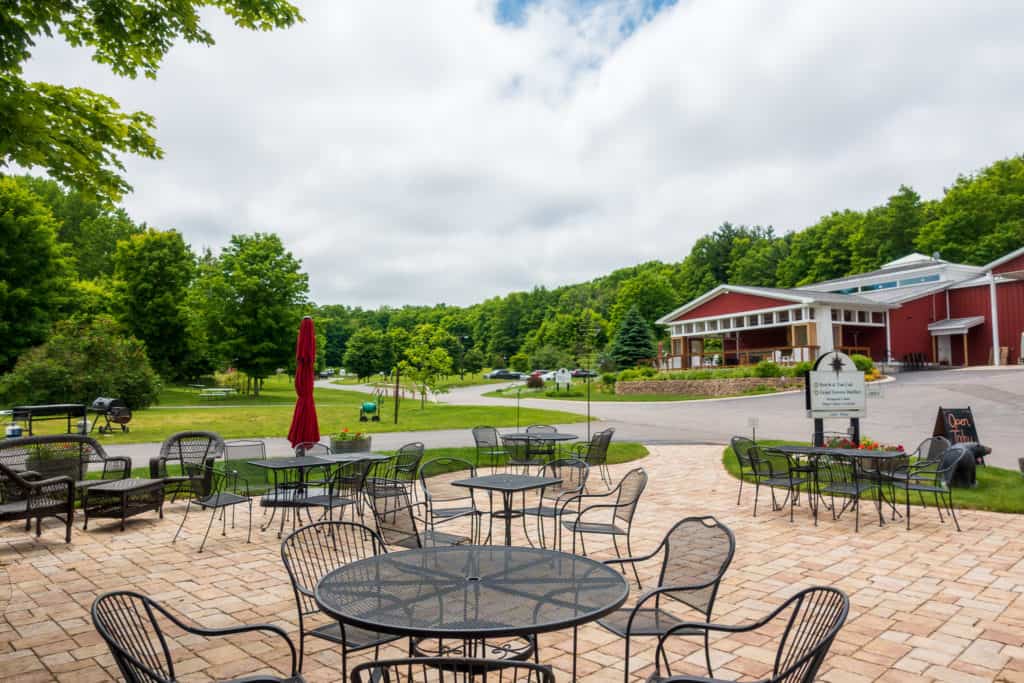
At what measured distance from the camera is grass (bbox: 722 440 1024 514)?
313 inches

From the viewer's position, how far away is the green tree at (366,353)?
2766 inches

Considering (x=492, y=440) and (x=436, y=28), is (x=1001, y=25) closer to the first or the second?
(x=436, y=28)

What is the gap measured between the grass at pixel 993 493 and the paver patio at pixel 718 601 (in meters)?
0.38

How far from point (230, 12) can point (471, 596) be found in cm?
766

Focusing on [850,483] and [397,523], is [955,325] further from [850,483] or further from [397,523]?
[397,523]

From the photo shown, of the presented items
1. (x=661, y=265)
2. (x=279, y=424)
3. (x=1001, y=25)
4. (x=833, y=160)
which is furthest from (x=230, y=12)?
(x=661, y=265)

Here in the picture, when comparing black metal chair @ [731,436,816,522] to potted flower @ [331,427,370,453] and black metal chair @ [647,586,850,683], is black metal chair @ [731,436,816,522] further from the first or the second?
potted flower @ [331,427,370,453]

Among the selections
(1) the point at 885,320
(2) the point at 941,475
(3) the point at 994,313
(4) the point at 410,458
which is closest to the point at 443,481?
(4) the point at 410,458

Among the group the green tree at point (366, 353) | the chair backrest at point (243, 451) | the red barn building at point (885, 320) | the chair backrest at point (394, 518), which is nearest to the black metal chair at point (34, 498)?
the chair backrest at point (243, 451)

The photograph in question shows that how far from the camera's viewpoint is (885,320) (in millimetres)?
36406

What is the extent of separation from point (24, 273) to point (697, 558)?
3956 centimetres

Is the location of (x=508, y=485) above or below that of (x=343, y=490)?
above

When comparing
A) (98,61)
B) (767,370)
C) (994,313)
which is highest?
(98,61)

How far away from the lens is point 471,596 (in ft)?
8.59
